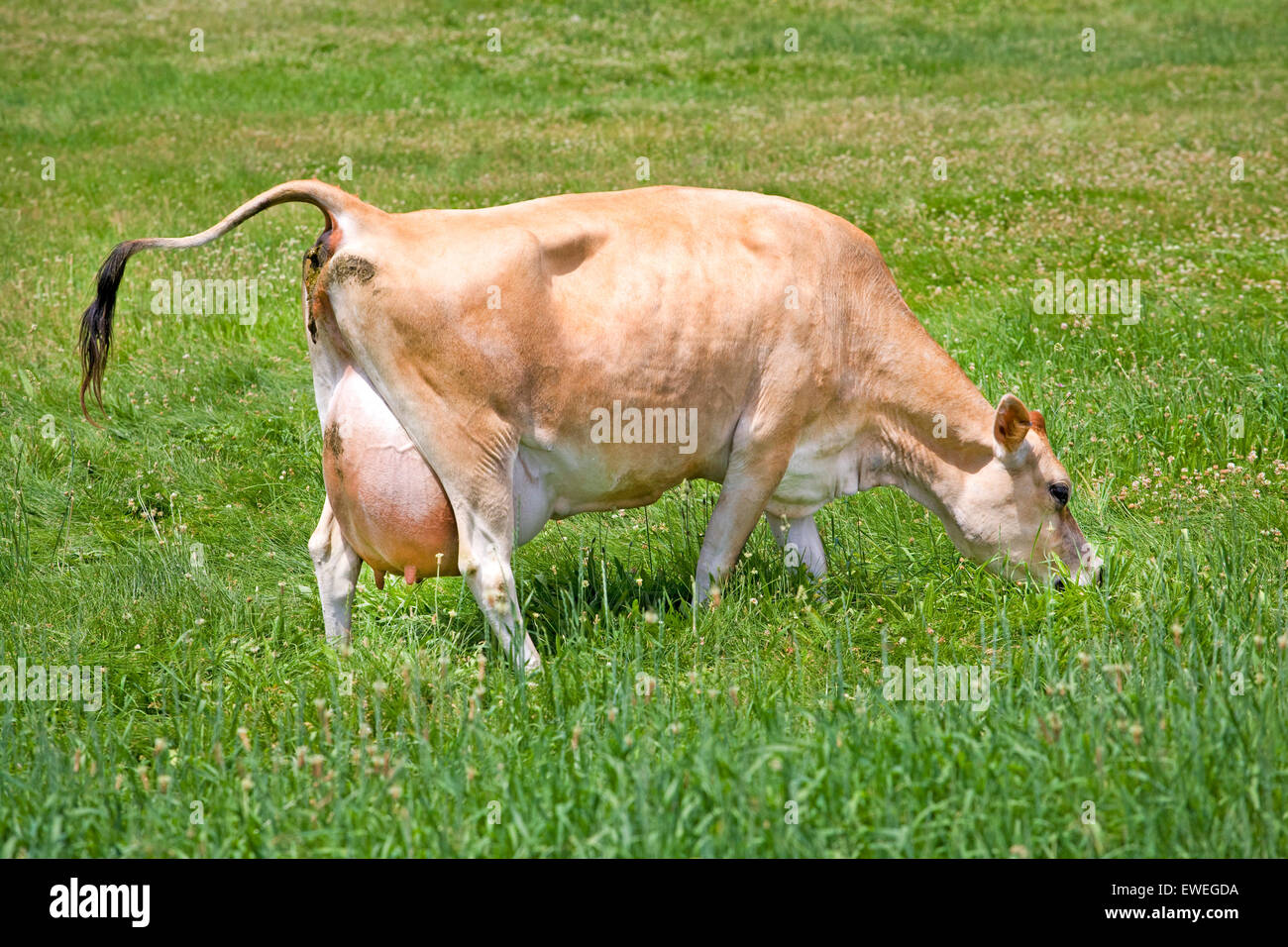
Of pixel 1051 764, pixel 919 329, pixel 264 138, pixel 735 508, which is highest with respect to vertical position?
pixel 264 138

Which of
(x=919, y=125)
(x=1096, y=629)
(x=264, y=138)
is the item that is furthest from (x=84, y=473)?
(x=919, y=125)

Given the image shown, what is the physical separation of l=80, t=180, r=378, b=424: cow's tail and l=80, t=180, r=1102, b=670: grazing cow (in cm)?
1

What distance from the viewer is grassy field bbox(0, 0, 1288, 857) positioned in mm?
3727

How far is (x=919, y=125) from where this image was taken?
58.7 ft

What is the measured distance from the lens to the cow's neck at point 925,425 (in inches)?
230

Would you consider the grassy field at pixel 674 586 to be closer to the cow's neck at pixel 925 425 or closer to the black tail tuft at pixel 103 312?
the cow's neck at pixel 925 425

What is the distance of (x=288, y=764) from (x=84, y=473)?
13.5 feet
